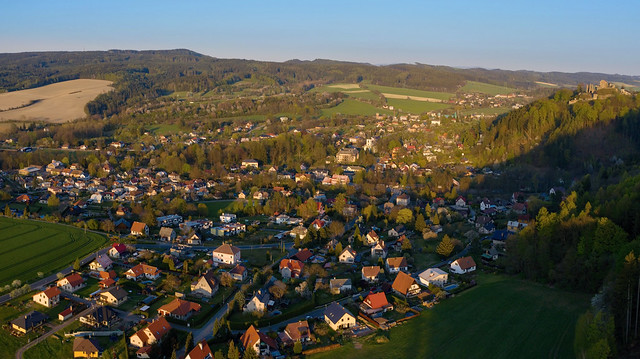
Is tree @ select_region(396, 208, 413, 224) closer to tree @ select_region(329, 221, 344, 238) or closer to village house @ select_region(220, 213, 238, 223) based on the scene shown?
tree @ select_region(329, 221, 344, 238)

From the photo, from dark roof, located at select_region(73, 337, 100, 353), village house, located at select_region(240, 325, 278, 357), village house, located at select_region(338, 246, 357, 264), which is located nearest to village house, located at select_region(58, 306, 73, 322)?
dark roof, located at select_region(73, 337, 100, 353)

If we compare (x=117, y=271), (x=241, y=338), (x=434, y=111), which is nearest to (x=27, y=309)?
(x=117, y=271)

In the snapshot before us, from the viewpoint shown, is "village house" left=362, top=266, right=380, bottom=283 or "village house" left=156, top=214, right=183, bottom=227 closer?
"village house" left=362, top=266, right=380, bottom=283

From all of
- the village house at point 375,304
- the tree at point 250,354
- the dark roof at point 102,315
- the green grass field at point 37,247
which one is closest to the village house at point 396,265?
the village house at point 375,304

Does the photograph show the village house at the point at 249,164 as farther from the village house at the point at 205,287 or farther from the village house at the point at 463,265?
the village house at the point at 463,265

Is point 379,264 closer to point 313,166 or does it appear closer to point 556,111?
point 313,166

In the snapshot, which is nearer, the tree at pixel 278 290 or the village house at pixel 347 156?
the tree at pixel 278 290
